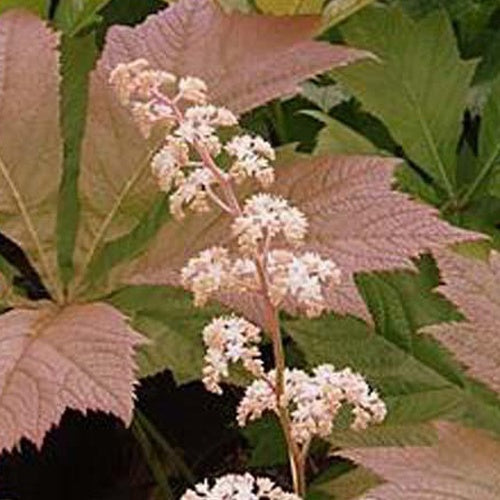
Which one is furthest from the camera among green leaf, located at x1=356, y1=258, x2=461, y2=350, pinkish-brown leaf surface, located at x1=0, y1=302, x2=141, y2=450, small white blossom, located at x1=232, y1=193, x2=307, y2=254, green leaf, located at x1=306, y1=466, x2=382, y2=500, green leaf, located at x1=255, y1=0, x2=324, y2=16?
green leaf, located at x1=255, y1=0, x2=324, y2=16

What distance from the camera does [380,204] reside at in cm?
105

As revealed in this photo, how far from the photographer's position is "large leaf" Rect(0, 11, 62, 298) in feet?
3.82

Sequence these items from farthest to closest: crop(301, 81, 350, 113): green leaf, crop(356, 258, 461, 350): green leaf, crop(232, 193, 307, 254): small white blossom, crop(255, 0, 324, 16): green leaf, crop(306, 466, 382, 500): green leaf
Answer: crop(301, 81, 350, 113): green leaf
crop(255, 0, 324, 16): green leaf
crop(356, 258, 461, 350): green leaf
crop(306, 466, 382, 500): green leaf
crop(232, 193, 307, 254): small white blossom

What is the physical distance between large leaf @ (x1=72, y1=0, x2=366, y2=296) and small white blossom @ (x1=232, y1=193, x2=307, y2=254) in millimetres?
336

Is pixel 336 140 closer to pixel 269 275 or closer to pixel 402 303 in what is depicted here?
pixel 402 303

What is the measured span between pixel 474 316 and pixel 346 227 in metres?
0.12

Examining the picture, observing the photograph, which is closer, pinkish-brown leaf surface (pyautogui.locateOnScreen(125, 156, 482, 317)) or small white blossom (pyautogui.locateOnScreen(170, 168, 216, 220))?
small white blossom (pyautogui.locateOnScreen(170, 168, 216, 220))

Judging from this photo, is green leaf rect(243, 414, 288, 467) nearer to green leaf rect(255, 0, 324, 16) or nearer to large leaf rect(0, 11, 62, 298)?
large leaf rect(0, 11, 62, 298)

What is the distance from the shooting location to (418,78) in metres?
1.38

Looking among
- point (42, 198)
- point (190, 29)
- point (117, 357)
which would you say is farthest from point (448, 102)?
point (117, 357)

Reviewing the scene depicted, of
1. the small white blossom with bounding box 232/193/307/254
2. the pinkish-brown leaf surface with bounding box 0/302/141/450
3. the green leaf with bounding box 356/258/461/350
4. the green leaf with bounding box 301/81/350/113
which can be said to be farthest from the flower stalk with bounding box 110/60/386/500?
the green leaf with bounding box 301/81/350/113

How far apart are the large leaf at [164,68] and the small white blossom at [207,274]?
0.33 metres

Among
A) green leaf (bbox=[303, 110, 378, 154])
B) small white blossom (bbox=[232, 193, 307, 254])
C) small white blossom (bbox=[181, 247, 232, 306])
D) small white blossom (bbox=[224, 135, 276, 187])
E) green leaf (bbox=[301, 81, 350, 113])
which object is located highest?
small white blossom (bbox=[224, 135, 276, 187])

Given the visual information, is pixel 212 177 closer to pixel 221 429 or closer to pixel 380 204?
pixel 380 204
